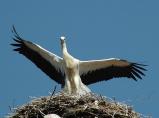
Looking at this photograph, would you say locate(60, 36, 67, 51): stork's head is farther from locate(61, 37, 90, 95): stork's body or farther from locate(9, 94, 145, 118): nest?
locate(9, 94, 145, 118): nest

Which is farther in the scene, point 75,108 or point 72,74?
point 72,74

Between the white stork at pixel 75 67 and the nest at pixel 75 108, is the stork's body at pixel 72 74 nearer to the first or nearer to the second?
the white stork at pixel 75 67

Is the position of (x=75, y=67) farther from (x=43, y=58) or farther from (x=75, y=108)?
(x=75, y=108)

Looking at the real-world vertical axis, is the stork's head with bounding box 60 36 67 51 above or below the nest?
above

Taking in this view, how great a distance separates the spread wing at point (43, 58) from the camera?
1861cm

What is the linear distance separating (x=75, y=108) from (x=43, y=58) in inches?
123

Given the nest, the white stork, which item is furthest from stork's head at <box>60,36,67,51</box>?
the nest

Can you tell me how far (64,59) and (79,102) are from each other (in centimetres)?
243

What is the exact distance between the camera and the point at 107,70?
742 inches

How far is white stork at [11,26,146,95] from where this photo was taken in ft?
60.5

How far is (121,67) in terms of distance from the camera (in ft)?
61.8

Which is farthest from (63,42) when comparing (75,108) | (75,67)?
(75,108)

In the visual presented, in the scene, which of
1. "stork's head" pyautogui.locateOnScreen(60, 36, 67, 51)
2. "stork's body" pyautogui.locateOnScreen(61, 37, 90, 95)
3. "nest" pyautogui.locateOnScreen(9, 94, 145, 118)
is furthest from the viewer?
"stork's head" pyautogui.locateOnScreen(60, 36, 67, 51)

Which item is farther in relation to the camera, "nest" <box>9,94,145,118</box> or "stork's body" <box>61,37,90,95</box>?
"stork's body" <box>61,37,90,95</box>
